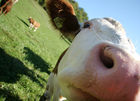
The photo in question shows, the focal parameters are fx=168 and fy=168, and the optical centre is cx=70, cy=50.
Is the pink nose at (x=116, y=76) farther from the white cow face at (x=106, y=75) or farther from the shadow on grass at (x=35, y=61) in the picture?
the shadow on grass at (x=35, y=61)

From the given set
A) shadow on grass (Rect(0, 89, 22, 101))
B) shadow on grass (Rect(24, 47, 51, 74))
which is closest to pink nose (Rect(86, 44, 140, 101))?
shadow on grass (Rect(0, 89, 22, 101))

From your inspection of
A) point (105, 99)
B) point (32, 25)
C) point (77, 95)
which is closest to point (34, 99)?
point (77, 95)

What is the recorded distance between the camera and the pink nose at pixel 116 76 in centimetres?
145

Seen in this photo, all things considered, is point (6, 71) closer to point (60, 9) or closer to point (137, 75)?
point (60, 9)

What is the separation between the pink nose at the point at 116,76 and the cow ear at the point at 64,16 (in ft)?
7.66

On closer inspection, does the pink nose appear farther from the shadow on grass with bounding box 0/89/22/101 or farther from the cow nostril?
the shadow on grass with bounding box 0/89/22/101

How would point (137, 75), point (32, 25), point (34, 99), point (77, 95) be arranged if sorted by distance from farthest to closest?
point (32, 25)
point (34, 99)
point (77, 95)
point (137, 75)

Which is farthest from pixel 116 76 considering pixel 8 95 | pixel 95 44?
pixel 8 95

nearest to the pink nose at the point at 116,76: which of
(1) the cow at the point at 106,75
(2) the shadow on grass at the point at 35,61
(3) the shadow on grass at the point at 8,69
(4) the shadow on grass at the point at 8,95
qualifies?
(1) the cow at the point at 106,75

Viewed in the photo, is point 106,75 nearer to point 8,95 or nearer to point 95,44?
point 95,44

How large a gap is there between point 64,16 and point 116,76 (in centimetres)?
265

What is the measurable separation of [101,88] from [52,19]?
2.94 meters

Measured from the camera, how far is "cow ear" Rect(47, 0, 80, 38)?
3.76 m

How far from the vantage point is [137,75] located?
4.87 feet
